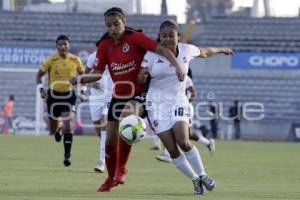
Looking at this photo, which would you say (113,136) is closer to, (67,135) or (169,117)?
(169,117)

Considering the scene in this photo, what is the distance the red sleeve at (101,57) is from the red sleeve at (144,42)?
1.46ft

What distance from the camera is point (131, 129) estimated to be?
11.4 m

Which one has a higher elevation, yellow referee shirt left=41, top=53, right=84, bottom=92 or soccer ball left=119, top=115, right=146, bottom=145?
soccer ball left=119, top=115, right=146, bottom=145

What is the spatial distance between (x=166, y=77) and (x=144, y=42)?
1.68 ft

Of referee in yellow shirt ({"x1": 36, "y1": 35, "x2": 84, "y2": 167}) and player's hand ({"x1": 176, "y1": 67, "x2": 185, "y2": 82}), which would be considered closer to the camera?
player's hand ({"x1": 176, "y1": 67, "x2": 185, "y2": 82})

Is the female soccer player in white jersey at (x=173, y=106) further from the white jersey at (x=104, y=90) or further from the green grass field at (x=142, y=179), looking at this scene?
the white jersey at (x=104, y=90)

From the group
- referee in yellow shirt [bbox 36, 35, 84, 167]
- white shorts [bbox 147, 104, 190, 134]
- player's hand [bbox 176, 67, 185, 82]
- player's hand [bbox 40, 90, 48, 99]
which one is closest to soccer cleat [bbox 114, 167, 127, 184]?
white shorts [bbox 147, 104, 190, 134]

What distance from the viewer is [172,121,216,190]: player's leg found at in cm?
1150

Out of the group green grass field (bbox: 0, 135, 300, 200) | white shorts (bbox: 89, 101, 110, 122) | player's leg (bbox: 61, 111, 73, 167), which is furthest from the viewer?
white shorts (bbox: 89, 101, 110, 122)

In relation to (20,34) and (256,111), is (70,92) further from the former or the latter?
(20,34)

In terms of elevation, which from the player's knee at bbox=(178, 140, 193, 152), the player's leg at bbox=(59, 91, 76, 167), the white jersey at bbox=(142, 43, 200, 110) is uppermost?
the white jersey at bbox=(142, 43, 200, 110)

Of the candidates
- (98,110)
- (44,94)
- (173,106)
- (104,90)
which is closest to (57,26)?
(44,94)

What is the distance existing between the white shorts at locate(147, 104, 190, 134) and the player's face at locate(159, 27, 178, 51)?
742mm

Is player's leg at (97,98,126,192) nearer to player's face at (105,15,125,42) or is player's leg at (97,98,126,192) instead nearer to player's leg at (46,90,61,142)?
player's face at (105,15,125,42)
